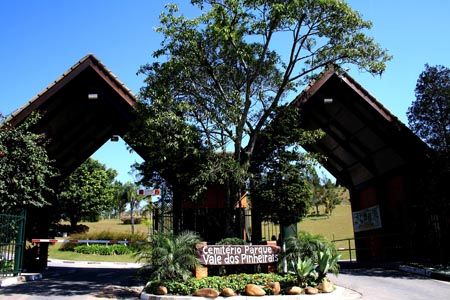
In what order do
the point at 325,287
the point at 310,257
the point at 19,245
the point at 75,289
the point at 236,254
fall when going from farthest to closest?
1. the point at 19,245
2. the point at 75,289
3. the point at 236,254
4. the point at 310,257
5. the point at 325,287

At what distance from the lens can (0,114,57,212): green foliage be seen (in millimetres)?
15531

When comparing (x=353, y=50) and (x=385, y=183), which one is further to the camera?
(x=385, y=183)

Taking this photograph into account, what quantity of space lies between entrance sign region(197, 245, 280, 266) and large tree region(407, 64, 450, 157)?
27.8 ft

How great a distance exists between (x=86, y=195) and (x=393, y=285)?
40.4 m

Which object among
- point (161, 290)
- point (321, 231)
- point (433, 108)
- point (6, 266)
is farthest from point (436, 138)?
point (321, 231)

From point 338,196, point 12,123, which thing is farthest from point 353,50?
point 338,196

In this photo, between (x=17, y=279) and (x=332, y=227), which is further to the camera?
(x=332, y=227)

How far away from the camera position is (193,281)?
1173cm

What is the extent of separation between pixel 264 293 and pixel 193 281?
71.1 inches

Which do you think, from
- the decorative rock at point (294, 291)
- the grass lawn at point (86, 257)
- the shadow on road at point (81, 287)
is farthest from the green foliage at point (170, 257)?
the grass lawn at point (86, 257)

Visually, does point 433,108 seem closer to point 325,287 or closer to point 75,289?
point 325,287

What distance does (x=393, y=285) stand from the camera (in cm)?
1355

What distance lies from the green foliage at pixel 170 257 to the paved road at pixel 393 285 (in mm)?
4496

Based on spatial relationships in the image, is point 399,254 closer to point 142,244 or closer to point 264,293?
point 264,293
